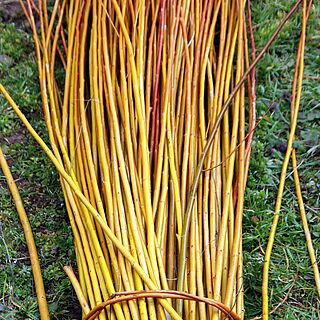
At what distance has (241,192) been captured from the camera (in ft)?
4.52

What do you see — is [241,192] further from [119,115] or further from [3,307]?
[3,307]

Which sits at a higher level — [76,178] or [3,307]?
[76,178]

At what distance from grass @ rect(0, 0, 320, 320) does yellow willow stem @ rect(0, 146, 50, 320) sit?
5 cm

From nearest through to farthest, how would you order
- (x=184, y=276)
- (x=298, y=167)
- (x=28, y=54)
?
(x=184, y=276), (x=298, y=167), (x=28, y=54)

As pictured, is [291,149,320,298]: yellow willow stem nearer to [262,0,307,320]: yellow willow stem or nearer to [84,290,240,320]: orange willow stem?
[262,0,307,320]: yellow willow stem

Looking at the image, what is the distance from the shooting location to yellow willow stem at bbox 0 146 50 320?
1.31m

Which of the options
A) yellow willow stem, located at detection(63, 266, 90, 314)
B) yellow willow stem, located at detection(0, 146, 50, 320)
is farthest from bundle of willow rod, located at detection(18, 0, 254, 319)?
yellow willow stem, located at detection(0, 146, 50, 320)

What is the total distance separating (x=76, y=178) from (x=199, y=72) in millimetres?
547

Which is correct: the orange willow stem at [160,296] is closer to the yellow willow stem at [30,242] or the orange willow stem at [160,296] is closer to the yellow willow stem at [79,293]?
the yellow willow stem at [79,293]

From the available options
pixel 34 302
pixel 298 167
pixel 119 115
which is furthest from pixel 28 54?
pixel 298 167

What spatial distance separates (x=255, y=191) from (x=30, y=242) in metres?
0.78

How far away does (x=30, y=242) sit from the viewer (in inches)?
56.2

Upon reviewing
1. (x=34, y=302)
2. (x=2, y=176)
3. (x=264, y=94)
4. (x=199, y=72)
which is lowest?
(x=34, y=302)

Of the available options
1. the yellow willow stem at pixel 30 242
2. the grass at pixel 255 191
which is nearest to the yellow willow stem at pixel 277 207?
the grass at pixel 255 191
